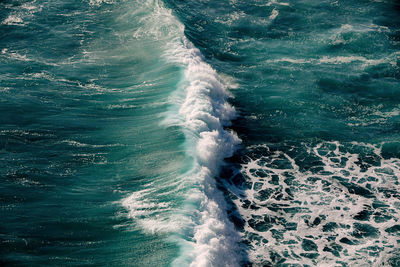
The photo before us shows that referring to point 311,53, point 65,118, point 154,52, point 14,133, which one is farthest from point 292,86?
point 14,133

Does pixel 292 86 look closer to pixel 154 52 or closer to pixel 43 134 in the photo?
pixel 154 52

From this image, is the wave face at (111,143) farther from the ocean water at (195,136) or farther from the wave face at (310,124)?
the wave face at (310,124)

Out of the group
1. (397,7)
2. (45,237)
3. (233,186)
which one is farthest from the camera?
(397,7)

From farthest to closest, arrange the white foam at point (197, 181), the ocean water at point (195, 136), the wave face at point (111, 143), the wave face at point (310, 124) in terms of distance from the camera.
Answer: the wave face at point (310, 124), the ocean water at point (195, 136), the white foam at point (197, 181), the wave face at point (111, 143)

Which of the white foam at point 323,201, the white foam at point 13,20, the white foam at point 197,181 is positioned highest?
the white foam at point 13,20

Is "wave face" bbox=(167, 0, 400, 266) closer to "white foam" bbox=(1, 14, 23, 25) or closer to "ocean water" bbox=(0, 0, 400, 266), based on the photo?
"ocean water" bbox=(0, 0, 400, 266)

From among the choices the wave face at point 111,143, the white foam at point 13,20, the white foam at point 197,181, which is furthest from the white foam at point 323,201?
the white foam at point 13,20

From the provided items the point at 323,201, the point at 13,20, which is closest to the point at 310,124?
the point at 323,201
